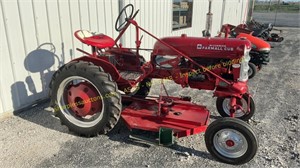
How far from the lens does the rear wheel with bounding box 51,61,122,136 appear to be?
3129 millimetres

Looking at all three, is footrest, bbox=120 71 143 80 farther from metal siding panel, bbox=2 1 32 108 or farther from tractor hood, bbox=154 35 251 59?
metal siding panel, bbox=2 1 32 108

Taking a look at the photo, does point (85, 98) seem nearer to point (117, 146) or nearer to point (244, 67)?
point (117, 146)

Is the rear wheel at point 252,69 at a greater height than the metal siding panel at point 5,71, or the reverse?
the metal siding panel at point 5,71

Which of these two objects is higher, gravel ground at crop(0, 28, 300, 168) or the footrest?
the footrest

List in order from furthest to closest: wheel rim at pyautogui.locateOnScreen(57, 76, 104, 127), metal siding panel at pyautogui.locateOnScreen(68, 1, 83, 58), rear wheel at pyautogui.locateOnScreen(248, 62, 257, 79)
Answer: rear wheel at pyautogui.locateOnScreen(248, 62, 257, 79) < metal siding panel at pyautogui.locateOnScreen(68, 1, 83, 58) < wheel rim at pyautogui.locateOnScreen(57, 76, 104, 127)

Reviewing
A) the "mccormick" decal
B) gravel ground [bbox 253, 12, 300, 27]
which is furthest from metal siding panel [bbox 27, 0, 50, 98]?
gravel ground [bbox 253, 12, 300, 27]

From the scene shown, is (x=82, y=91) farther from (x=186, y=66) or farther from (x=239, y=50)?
(x=239, y=50)

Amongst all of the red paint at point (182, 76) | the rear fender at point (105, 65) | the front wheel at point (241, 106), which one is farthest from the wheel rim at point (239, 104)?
the rear fender at point (105, 65)

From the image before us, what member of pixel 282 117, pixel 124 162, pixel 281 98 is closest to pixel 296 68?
pixel 281 98

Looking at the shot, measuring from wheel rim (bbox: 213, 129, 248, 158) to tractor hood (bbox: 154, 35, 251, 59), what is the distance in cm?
93

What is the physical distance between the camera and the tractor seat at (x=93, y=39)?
3.45m

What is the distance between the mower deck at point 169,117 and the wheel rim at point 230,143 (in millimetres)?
270

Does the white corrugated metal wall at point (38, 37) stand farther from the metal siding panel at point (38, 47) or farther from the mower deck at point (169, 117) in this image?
the mower deck at point (169, 117)

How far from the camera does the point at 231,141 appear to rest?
2832mm
